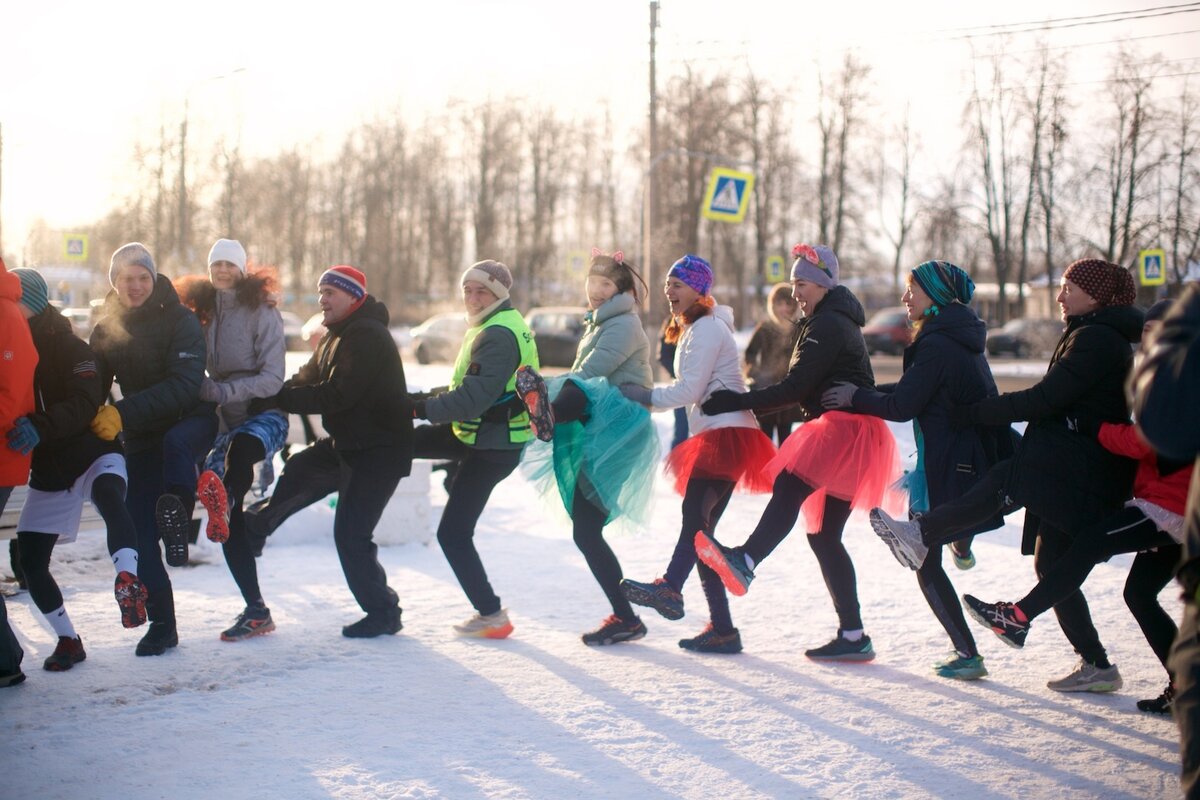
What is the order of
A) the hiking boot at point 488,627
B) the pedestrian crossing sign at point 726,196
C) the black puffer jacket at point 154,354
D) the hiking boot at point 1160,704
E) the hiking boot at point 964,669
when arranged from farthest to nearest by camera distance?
the pedestrian crossing sign at point 726,196, the hiking boot at point 488,627, the black puffer jacket at point 154,354, the hiking boot at point 964,669, the hiking boot at point 1160,704

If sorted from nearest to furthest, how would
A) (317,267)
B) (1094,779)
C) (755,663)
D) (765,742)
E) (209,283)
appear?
(1094,779) < (765,742) < (755,663) < (209,283) < (317,267)

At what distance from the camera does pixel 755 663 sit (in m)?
5.40

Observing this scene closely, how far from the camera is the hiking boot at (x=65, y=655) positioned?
16.8 ft

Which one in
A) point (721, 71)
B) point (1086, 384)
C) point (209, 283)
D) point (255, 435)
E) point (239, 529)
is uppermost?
point (721, 71)

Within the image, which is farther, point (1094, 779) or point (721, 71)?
point (721, 71)

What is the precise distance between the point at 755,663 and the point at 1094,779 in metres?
1.76

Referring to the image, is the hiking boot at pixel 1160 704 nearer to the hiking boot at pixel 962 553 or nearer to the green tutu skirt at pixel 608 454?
the hiking boot at pixel 962 553

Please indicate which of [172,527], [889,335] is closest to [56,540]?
[172,527]

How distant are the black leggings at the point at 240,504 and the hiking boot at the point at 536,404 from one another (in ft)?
4.54

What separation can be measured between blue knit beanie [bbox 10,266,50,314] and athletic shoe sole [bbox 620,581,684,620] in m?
2.99

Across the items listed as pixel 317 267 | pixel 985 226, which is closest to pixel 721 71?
pixel 985 226

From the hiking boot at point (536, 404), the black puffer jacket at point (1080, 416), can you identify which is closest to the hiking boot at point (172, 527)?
the hiking boot at point (536, 404)

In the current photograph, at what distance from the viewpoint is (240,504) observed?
562cm

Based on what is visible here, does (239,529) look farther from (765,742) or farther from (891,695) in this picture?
(891,695)
